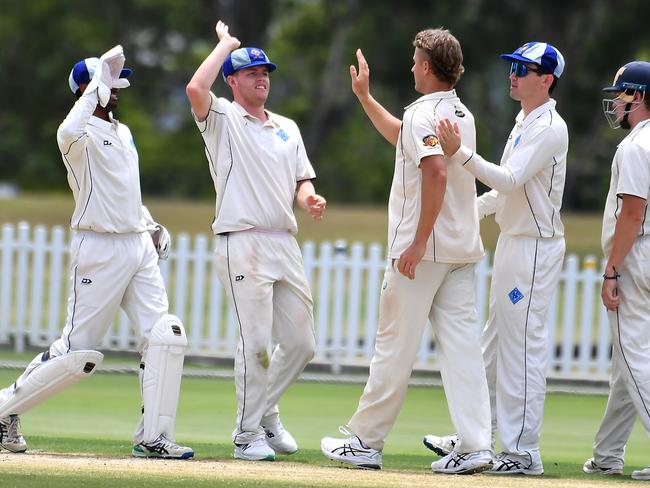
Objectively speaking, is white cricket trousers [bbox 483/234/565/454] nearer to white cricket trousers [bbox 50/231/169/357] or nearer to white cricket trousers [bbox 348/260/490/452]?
white cricket trousers [bbox 348/260/490/452]

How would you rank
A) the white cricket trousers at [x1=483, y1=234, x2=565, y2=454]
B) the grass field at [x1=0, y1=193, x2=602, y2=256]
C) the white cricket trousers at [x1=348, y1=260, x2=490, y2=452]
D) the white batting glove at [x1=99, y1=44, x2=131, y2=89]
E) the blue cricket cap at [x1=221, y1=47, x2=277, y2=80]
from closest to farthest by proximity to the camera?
the white cricket trousers at [x1=348, y1=260, x2=490, y2=452]
the white cricket trousers at [x1=483, y1=234, x2=565, y2=454]
the white batting glove at [x1=99, y1=44, x2=131, y2=89]
the blue cricket cap at [x1=221, y1=47, x2=277, y2=80]
the grass field at [x1=0, y1=193, x2=602, y2=256]

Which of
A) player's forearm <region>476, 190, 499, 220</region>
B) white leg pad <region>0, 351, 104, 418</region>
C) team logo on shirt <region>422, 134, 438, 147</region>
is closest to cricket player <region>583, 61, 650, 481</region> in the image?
player's forearm <region>476, 190, 499, 220</region>

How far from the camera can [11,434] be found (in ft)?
24.1

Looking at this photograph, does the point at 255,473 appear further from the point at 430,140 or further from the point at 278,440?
the point at 430,140

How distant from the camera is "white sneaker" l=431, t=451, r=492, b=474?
7.02 metres

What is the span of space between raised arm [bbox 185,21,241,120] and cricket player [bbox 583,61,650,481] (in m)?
2.18

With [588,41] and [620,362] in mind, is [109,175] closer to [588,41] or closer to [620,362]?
[620,362]

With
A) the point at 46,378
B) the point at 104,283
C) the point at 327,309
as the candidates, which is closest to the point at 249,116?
the point at 104,283

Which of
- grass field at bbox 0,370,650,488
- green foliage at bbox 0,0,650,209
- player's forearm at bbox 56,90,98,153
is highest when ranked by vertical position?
green foliage at bbox 0,0,650,209

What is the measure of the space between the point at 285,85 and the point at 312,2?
11.5ft

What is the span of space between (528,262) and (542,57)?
114 cm

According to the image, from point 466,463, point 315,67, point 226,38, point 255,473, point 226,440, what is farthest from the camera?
point 315,67

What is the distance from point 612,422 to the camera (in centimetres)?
761

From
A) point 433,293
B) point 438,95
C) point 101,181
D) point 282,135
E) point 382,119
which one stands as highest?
point 438,95
